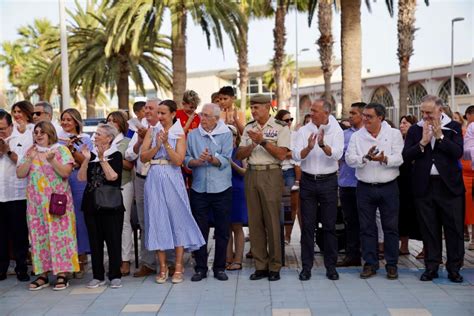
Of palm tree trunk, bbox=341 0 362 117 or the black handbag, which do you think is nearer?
the black handbag

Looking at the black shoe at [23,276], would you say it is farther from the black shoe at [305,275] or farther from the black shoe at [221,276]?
the black shoe at [305,275]

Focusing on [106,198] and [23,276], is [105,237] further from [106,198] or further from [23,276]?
[23,276]

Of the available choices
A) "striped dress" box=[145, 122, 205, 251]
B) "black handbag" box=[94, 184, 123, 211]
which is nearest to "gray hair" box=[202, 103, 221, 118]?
"striped dress" box=[145, 122, 205, 251]

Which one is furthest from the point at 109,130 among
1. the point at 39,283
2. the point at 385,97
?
the point at 385,97

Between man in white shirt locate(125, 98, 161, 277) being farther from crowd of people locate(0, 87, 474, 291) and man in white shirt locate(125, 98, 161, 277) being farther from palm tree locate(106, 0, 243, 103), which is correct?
palm tree locate(106, 0, 243, 103)

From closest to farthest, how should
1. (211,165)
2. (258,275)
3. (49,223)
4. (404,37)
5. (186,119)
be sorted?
(49,223)
(211,165)
(258,275)
(186,119)
(404,37)

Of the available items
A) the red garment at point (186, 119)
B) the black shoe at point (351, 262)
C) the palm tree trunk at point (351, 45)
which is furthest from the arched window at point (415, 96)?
the red garment at point (186, 119)

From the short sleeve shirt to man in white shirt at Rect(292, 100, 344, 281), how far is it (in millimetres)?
226

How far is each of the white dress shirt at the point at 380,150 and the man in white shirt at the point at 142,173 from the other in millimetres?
2289

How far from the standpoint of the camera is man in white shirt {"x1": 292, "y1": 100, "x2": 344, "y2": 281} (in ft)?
25.1

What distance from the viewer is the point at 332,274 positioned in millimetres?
7664

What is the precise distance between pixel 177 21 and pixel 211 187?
13612 millimetres

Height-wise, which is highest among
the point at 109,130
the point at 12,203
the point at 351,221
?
the point at 109,130

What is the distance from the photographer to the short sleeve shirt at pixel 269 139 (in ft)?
25.0
